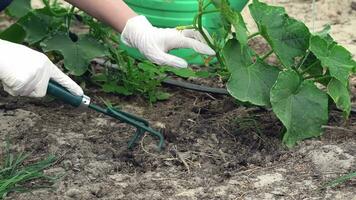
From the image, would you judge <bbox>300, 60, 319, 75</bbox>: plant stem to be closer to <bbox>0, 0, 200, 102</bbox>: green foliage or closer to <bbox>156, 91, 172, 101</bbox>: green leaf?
<bbox>0, 0, 200, 102</bbox>: green foliage

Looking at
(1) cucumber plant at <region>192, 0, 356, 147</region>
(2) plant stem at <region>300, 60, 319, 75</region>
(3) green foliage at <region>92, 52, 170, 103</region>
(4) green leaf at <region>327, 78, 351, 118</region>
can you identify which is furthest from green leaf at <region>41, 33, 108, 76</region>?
(4) green leaf at <region>327, 78, 351, 118</region>

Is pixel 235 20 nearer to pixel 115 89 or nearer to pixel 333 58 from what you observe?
pixel 333 58

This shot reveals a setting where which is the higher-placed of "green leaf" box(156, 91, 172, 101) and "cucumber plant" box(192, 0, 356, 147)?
"cucumber plant" box(192, 0, 356, 147)

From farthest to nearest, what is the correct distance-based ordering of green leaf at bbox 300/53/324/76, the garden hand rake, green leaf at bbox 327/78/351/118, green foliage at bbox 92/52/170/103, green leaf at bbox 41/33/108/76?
1. green foliage at bbox 92/52/170/103
2. green leaf at bbox 41/33/108/76
3. green leaf at bbox 300/53/324/76
4. green leaf at bbox 327/78/351/118
5. the garden hand rake

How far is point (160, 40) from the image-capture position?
8.00 ft

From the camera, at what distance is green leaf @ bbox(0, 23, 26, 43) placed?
8.96ft

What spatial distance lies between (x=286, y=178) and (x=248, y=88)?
0.29 m

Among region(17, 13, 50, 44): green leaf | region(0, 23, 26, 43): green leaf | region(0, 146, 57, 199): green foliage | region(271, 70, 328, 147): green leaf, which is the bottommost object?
region(0, 146, 57, 199): green foliage

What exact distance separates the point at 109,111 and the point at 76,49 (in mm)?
398

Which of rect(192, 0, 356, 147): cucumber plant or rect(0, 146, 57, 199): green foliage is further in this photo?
rect(192, 0, 356, 147): cucumber plant

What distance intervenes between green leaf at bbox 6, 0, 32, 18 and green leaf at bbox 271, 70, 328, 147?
996 mm

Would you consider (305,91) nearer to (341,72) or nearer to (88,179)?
(341,72)

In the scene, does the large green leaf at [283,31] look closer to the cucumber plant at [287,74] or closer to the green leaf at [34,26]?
the cucumber plant at [287,74]

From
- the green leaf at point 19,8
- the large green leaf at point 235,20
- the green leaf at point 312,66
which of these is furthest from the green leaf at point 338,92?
the green leaf at point 19,8
